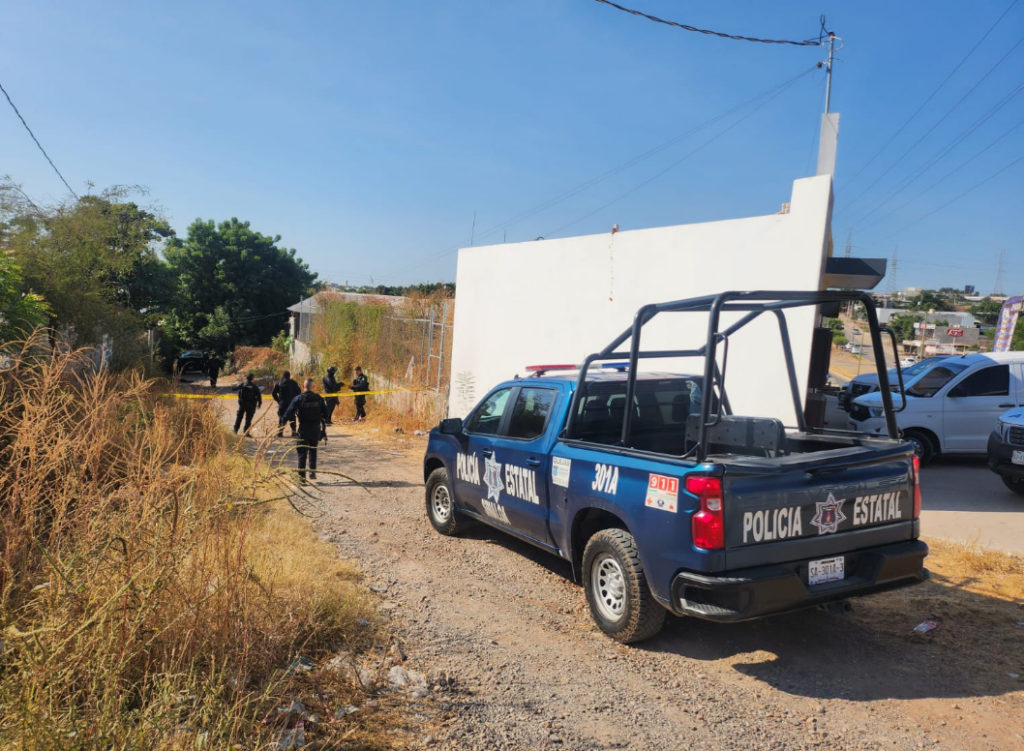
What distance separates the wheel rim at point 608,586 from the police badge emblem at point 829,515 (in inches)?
48.0

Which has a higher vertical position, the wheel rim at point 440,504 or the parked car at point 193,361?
the parked car at point 193,361

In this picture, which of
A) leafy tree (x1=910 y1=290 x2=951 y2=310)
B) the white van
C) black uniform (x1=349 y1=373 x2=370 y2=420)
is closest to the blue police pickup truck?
the white van

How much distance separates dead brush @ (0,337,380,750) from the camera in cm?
273

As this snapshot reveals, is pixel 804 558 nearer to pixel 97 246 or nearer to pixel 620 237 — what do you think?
pixel 620 237

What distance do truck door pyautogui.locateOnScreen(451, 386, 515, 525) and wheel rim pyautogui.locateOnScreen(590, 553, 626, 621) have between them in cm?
138

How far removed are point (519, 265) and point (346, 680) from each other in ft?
31.9

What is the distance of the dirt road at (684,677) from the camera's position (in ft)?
11.3

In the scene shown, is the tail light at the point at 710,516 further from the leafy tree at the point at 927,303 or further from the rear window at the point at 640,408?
the leafy tree at the point at 927,303

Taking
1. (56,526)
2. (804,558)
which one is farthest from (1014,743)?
(56,526)

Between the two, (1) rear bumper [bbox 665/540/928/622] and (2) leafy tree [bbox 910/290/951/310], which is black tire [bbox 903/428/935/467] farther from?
(2) leafy tree [bbox 910/290/951/310]

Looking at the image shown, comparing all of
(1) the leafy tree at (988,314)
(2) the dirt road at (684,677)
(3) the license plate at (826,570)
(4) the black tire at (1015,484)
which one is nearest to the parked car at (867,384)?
(4) the black tire at (1015,484)

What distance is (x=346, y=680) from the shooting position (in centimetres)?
372

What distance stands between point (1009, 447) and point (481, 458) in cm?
655

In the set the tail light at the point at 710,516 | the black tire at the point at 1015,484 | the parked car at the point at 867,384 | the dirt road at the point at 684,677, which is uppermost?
the parked car at the point at 867,384
